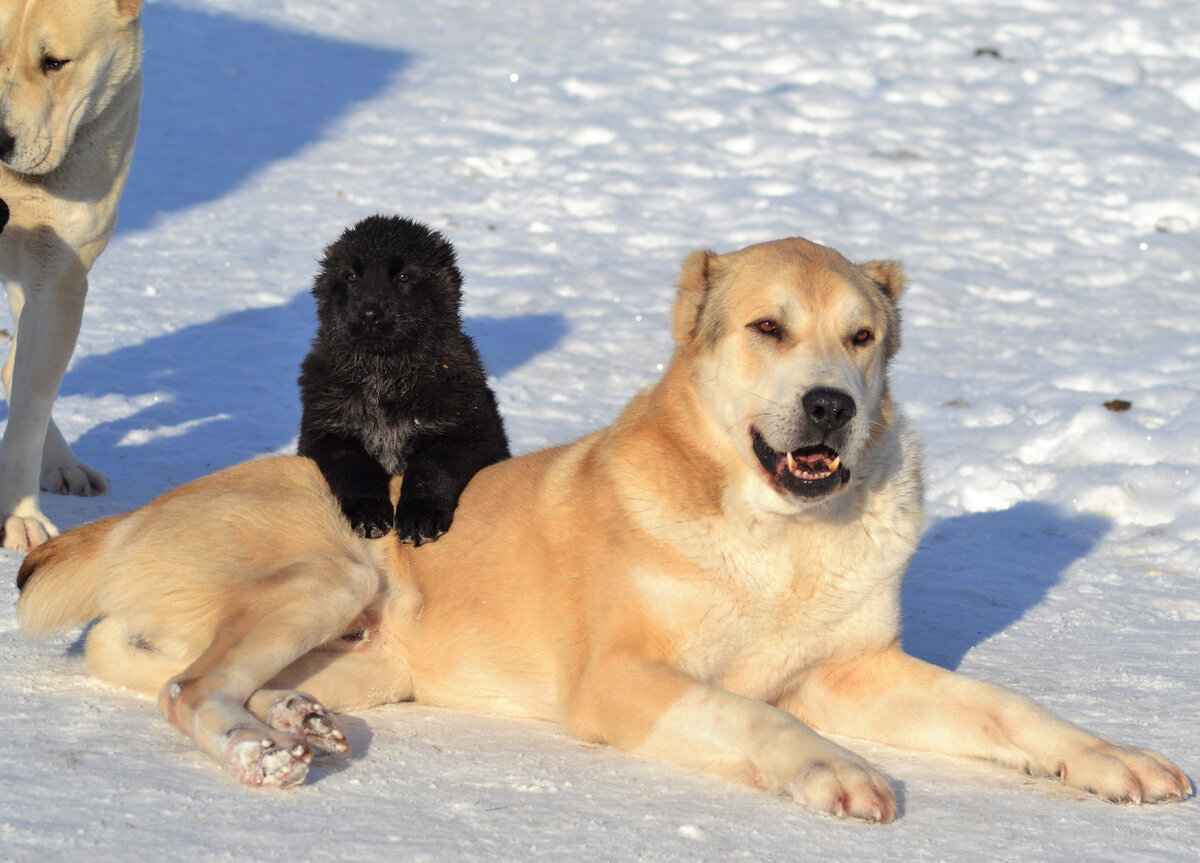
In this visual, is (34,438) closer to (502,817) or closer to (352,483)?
(352,483)

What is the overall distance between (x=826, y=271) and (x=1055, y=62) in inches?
409

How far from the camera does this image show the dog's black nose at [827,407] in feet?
11.2

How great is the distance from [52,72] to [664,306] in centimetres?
445

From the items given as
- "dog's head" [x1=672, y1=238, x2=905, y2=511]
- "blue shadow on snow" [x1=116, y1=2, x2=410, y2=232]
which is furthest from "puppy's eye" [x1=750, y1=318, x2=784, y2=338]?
"blue shadow on snow" [x1=116, y1=2, x2=410, y2=232]

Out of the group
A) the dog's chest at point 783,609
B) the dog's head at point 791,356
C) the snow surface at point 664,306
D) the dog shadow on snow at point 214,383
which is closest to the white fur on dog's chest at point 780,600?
the dog's chest at point 783,609

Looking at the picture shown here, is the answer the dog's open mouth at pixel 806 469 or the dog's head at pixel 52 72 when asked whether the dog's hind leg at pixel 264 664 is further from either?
the dog's head at pixel 52 72

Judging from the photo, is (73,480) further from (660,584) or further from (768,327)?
(768,327)

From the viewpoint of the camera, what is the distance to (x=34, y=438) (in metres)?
5.29

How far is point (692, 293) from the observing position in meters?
4.05

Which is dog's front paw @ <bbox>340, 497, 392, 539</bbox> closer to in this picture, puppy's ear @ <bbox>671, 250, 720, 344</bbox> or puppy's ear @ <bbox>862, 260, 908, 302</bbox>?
puppy's ear @ <bbox>671, 250, 720, 344</bbox>

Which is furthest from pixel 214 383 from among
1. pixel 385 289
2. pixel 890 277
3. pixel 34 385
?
pixel 890 277

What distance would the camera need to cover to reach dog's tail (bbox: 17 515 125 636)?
147 inches

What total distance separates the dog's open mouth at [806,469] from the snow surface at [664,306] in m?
0.77

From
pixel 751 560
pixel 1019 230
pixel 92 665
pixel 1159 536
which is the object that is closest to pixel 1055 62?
pixel 1019 230
